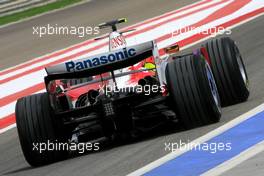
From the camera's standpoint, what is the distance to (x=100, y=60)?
9336 millimetres

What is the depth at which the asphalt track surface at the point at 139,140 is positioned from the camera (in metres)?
8.55

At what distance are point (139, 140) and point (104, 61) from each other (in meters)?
1.00

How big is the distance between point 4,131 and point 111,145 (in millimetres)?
3363

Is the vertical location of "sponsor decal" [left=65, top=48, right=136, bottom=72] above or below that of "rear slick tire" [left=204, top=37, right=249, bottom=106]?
above

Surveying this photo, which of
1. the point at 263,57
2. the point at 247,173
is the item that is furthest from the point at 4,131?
the point at 247,173

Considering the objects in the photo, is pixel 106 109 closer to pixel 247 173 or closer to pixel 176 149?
pixel 176 149

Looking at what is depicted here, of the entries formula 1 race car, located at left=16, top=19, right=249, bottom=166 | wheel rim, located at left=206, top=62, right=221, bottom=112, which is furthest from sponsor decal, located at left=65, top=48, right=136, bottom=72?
wheel rim, located at left=206, top=62, right=221, bottom=112

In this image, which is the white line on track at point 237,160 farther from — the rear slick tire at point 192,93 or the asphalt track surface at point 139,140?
the rear slick tire at point 192,93

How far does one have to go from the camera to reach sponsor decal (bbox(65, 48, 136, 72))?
366 inches

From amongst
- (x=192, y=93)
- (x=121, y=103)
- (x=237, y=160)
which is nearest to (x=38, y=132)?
(x=121, y=103)

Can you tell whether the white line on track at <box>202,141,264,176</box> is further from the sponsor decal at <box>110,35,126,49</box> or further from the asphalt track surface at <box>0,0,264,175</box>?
the sponsor decal at <box>110,35,126,49</box>

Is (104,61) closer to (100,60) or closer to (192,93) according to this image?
(100,60)

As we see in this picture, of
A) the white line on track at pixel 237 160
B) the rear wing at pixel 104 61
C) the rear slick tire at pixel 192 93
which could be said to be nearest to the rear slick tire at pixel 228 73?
the rear slick tire at pixel 192 93

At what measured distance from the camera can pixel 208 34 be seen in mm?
18812
